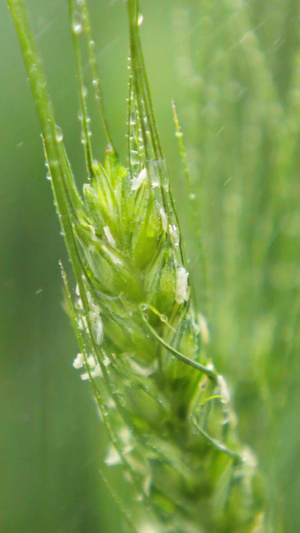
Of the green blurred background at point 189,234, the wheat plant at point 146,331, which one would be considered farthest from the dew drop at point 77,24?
the green blurred background at point 189,234

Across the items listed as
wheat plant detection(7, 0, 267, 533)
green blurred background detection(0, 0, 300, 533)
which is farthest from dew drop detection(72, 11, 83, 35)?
green blurred background detection(0, 0, 300, 533)

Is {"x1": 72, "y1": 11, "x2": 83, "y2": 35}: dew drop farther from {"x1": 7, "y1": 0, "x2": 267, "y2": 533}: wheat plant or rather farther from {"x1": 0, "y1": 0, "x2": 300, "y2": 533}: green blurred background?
{"x1": 0, "y1": 0, "x2": 300, "y2": 533}: green blurred background

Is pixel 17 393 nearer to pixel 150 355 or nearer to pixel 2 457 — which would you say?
pixel 2 457

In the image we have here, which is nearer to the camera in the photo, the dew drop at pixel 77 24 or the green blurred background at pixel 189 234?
the dew drop at pixel 77 24

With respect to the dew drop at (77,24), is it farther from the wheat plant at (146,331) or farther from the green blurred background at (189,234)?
the green blurred background at (189,234)

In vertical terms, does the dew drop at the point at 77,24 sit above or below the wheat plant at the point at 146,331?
above

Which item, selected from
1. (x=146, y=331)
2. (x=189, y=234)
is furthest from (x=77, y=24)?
(x=189, y=234)
